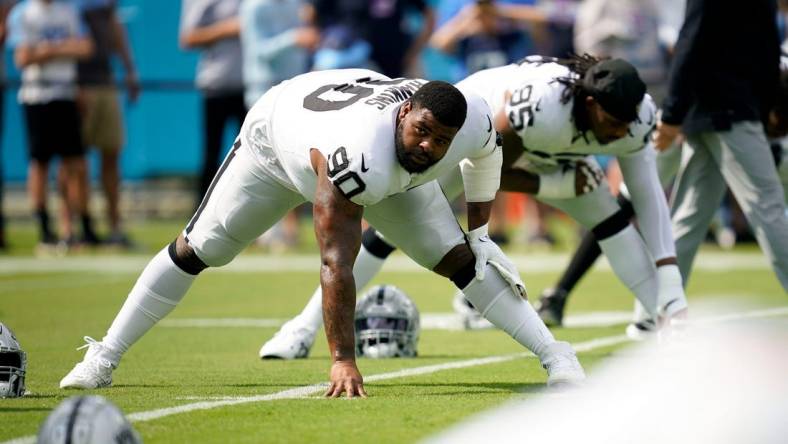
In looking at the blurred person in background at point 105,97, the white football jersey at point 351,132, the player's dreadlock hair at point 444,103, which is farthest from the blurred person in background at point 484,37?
the player's dreadlock hair at point 444,103

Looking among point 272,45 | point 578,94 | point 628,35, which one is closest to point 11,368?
point 578,94

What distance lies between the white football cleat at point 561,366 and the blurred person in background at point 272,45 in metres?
9.21

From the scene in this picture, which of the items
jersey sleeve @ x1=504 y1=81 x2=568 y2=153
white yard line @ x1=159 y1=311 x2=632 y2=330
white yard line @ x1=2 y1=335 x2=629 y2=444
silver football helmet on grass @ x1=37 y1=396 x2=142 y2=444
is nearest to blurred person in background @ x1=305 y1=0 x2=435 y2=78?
white yard line @ x1=159 y1=311 x2=632 y2=330

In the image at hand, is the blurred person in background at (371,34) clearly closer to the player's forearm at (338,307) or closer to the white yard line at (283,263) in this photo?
the white yard line at (283,263)

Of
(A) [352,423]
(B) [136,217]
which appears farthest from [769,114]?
(B) [136,217]

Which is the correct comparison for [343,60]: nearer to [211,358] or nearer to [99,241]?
[99,241]

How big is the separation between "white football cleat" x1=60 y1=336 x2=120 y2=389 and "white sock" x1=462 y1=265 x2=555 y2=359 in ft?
5.64

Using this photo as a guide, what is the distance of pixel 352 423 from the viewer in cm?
519

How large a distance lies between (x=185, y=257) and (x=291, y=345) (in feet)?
4.32

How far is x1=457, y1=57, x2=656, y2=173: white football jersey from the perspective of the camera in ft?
23.2

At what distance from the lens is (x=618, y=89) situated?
6.79 metres

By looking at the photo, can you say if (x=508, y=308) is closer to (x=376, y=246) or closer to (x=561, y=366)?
(x=561, y=366)

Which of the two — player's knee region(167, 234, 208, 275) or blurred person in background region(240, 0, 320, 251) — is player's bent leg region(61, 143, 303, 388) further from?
blurred person in background region(240, 0, 320, 251)

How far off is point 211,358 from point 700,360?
268 cm
